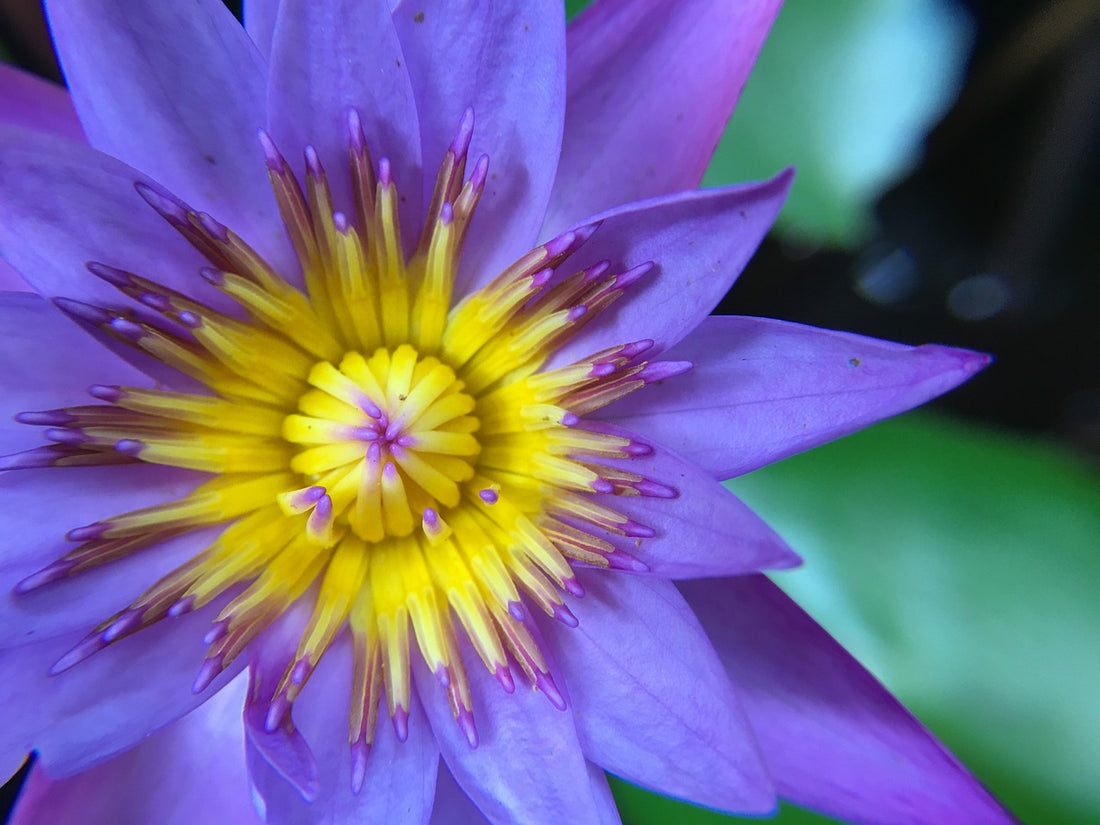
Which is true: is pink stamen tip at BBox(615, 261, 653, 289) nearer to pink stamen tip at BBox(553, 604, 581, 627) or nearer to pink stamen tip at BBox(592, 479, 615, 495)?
pink stamen tip at BBox(592, 479, 615, 495)

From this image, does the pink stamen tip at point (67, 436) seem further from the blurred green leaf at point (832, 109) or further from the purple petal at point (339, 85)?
the blurred green leaf at point (832, 109)

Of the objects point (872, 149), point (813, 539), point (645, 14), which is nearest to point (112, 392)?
point (645, 14)

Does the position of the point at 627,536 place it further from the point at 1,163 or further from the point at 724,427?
the point at 1,163

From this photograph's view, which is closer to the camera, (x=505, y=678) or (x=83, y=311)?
(x=83, y=311)

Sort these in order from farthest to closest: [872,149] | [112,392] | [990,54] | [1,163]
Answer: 1. [990,54]
2. [872,149]
3. [112,392]
4. [1,163]

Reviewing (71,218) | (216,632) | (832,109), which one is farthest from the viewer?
(832,109)

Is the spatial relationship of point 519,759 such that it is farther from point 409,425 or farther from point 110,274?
point 110,274

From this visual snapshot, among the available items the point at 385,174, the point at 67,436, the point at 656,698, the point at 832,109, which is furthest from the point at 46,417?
the point at 832,109
